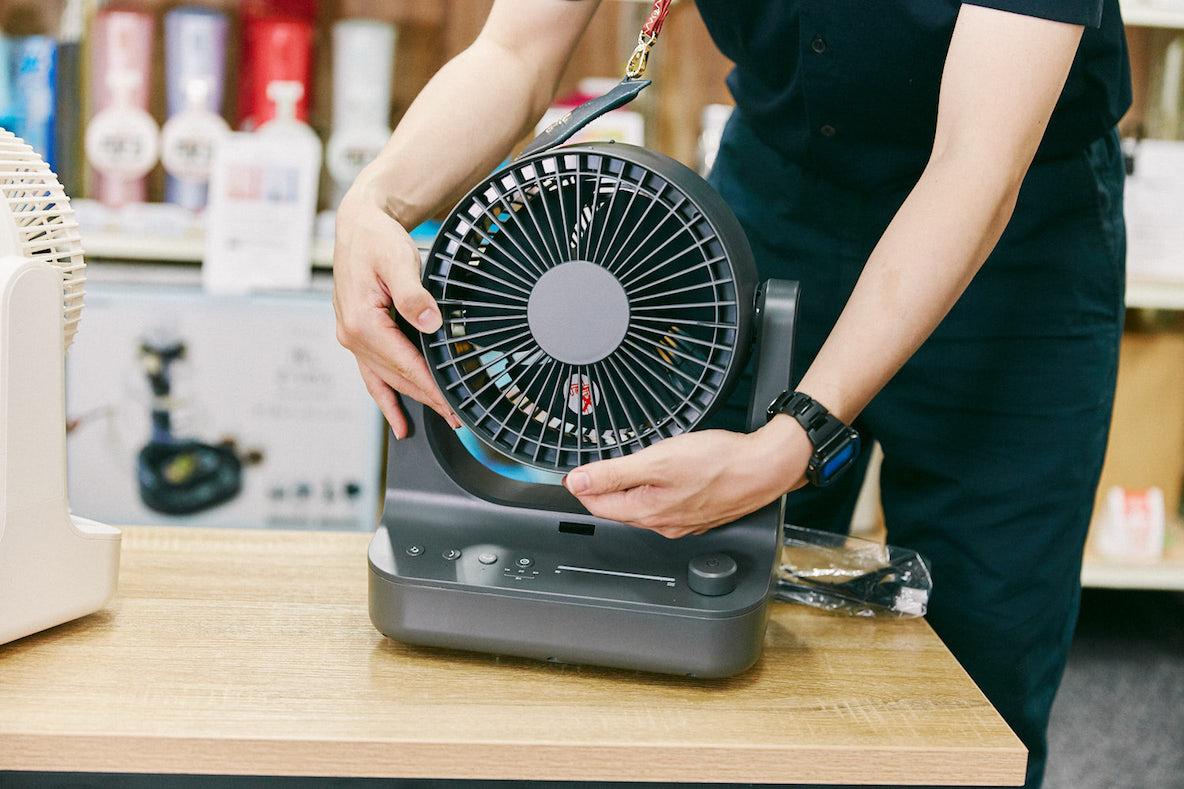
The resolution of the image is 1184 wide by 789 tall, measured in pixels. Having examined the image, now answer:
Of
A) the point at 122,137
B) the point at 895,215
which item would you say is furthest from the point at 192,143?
the point at 895,215

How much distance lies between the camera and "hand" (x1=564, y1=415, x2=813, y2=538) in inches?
25.0

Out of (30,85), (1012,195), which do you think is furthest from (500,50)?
(30,85)

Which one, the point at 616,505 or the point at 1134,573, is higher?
the point at 616,505

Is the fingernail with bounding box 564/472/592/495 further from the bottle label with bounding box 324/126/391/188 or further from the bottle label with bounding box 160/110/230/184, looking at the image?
the bottle label with bounding box 160/110/230/184

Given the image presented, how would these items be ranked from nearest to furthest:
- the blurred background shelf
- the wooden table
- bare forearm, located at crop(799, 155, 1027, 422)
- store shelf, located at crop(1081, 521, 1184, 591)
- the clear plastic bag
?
the wooden table < bare forearm, located at crop(799, 155, 1027, 422) < the clear plastic bag < the blurred background shelf < store shelf, located at crop(1081, 521, 1184, 591)

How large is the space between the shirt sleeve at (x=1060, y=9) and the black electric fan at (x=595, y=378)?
0.74 ft

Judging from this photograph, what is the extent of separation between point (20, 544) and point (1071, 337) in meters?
0.83

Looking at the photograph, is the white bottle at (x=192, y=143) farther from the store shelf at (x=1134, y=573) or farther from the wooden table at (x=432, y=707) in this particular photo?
the store shelf at (x=1134, y=573)

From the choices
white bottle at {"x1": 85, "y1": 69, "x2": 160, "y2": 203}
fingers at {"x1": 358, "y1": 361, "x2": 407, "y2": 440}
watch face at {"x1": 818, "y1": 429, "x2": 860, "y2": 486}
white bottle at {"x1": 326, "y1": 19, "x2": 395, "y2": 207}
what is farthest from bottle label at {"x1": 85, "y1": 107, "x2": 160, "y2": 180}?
watch face at {"x1": 818, "y1": 429, "x2": 860, "y2": 486}

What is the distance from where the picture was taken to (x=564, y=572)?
27.3 inches

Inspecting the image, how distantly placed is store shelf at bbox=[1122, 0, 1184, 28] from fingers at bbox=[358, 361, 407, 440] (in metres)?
1.69

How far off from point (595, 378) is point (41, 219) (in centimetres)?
37

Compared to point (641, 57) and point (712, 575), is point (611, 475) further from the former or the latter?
point (641, 57)

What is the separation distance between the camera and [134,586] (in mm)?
782
